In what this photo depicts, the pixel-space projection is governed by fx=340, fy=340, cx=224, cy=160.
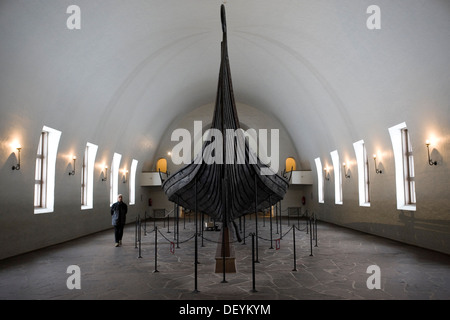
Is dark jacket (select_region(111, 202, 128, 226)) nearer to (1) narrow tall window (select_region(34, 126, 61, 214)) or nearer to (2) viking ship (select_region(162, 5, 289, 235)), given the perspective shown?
(2) viking ship (select_region(162, 5, 289, 235))

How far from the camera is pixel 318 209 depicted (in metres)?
20.5

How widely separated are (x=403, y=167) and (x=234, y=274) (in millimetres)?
7552

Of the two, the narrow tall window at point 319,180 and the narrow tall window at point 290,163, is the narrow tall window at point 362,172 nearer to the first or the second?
the narrow tall window at point 319,180

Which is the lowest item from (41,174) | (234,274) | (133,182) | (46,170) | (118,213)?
(234,274)

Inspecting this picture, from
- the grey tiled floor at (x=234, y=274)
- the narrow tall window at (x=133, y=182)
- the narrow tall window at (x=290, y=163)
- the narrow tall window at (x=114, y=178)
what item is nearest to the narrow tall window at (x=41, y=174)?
the grey tiled floor at (x=234, y=274)

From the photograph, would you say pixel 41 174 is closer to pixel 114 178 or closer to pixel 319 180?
pixel 114 178

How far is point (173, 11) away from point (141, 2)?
151 cm

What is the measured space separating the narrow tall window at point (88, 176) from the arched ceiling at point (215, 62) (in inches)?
27.5

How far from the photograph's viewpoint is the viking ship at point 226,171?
8453 millimetres

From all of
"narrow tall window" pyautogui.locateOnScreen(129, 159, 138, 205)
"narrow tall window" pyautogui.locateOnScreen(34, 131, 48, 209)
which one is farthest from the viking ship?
"narrow tall window" pyautogui.locateOnScreen(129, 159, 138, 205)

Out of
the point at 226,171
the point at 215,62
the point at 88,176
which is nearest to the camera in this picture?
the point at 226,171

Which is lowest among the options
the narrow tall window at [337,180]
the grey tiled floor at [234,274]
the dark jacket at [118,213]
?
the grey tiled floor at [234,274]

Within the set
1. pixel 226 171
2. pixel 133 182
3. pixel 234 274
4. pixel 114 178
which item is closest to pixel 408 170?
pixel 226 171

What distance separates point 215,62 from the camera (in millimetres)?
17109
